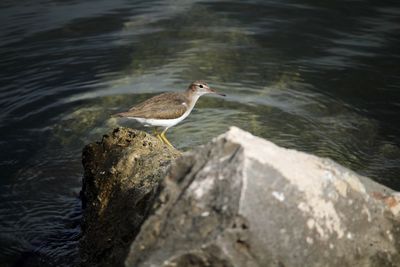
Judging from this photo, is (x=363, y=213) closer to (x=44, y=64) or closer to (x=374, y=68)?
(x=374, y=68)

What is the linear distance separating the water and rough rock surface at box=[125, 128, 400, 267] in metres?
2.51

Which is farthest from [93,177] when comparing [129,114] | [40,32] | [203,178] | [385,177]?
[40,32]

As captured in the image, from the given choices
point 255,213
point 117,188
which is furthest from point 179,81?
point 255,213

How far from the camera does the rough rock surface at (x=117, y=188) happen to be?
4.35 metres

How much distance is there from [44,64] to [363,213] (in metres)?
8.69

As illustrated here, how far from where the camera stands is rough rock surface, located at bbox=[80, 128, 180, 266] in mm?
4352

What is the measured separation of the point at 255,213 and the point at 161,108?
177 inches

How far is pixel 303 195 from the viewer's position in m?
3.27

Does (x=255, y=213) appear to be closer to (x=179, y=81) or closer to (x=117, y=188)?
(x=117, y=188)

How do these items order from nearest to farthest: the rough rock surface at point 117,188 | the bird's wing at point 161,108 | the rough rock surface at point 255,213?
the rough rock surface at point 255,213 → the rough rock surface at point 117,188 → the bird's wing at point 161,108

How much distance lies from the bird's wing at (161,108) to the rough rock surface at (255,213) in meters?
3.91

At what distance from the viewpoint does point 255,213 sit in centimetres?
311

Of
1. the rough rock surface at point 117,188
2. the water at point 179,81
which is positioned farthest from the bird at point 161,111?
the rough rock surface at point 117,188

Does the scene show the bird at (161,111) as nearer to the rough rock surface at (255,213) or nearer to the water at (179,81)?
the water at (179,81)
